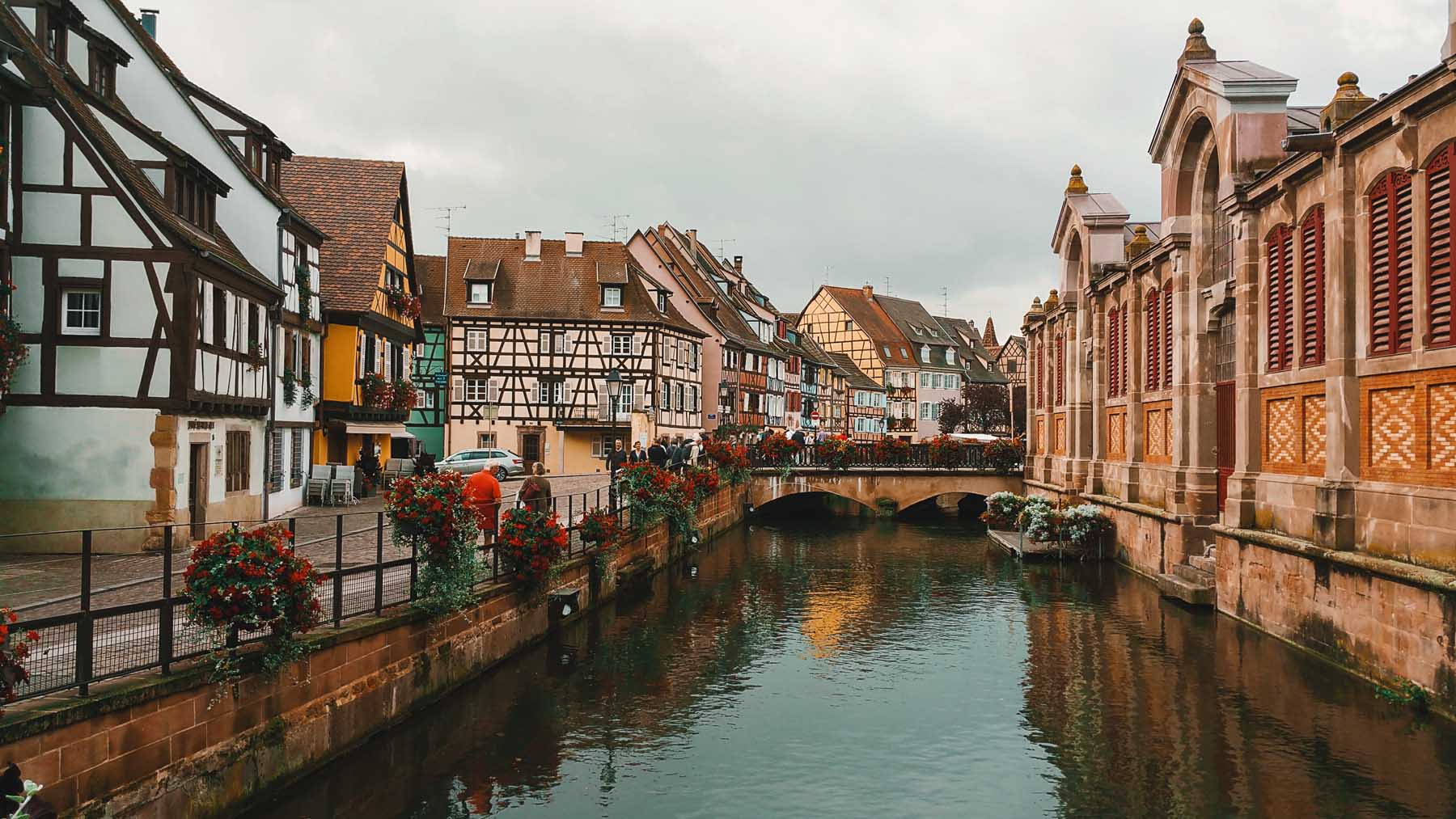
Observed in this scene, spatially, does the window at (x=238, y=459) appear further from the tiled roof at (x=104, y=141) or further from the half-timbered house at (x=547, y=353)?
the half-timbered house at (x=547, y=353)

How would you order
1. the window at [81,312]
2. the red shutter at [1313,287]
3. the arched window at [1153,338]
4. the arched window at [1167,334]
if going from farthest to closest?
the arched window at [1153,338]
the arched window at [1167,334]
the window at [81,312]
the red shutter at [1313,287]

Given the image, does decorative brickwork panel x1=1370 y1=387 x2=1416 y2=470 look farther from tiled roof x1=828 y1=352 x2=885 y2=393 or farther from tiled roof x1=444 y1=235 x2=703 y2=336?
tiled roof x1=828 y1=352 x2=885 y2=393

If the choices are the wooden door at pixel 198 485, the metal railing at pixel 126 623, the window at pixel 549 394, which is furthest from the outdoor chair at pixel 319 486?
the window at pixel 549 394

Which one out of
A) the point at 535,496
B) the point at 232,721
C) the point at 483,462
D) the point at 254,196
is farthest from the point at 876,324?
the point at 232,721

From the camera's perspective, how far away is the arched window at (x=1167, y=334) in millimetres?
26953

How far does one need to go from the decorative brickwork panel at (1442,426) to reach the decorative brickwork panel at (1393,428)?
46cm

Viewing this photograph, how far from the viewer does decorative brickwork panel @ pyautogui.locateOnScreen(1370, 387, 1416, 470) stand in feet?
47.7

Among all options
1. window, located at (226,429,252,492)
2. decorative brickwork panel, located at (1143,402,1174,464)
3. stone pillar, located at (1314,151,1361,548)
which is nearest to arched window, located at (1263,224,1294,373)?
stone pillar, located at (1314,151,1361,548)

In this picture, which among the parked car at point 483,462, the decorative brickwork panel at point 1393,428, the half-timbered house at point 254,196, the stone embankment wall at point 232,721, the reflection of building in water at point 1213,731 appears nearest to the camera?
the stone embankment wall at point 232,721

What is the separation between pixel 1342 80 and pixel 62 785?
1714 centimetres

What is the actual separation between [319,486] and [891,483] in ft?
77.8

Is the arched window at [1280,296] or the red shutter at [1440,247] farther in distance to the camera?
the arched window at [1280,296]

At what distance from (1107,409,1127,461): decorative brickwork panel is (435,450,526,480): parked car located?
20.3 m

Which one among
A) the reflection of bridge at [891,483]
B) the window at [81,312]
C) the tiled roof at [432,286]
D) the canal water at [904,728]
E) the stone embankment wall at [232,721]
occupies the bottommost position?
the canal water at [904,728]
